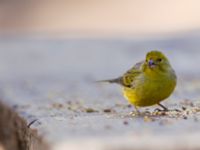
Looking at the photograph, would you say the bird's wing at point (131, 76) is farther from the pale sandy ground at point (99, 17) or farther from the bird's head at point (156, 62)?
the pale sandy ground at point (99, 17)

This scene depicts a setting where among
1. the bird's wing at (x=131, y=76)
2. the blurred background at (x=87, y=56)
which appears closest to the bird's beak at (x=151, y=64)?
the bird's wing at (x=131, y=76)

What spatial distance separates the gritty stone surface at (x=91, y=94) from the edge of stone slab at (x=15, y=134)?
7 centimetres

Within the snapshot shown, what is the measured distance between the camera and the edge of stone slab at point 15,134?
637cm

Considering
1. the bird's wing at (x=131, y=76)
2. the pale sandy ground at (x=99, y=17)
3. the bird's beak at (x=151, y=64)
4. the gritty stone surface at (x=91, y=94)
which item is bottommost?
the pale sandy ground at (x=99, y=17)

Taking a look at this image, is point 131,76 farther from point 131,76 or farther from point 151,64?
point 151,64

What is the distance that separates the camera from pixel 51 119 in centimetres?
700

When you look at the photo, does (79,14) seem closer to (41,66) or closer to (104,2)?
(104,2)

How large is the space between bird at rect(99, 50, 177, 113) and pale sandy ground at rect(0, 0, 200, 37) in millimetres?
8645

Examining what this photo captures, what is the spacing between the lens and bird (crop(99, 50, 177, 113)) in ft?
22.9

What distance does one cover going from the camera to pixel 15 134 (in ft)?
25.2

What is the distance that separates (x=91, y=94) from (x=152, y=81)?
2387 millimetres

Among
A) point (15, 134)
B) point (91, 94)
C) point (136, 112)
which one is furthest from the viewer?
point (91, 94)

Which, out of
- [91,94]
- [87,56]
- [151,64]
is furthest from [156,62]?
[87,56]

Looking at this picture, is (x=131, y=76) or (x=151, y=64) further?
(x=131, y=76)
